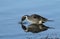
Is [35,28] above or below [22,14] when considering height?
below

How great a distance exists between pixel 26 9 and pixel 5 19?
1.18m

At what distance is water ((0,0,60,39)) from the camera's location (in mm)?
6547

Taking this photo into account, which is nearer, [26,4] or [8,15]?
[8,15]

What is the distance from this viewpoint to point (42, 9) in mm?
9023

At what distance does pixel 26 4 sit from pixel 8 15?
1394 millimetres

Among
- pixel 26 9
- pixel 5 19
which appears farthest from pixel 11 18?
pixel 26 9

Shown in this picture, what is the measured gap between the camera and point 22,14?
8.42m

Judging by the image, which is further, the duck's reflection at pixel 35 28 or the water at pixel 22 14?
the duck's reflection at pixel 35 28

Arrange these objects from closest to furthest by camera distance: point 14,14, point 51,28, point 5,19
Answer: point 51,28
point 5,19
point 14,14

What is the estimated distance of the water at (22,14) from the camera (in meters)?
6.55

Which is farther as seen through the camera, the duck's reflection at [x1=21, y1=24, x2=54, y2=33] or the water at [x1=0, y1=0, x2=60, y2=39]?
the duck's reflection at [x1=21, y1=24, x2=54, y2=33]

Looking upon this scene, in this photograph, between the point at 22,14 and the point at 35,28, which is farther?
the point at 22,14

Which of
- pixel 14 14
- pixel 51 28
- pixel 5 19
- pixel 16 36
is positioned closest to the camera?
pixel 16 36

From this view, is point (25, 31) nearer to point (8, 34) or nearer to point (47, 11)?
point (8, 34)
